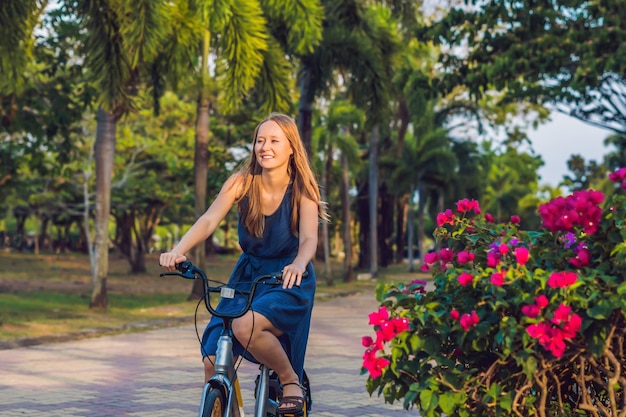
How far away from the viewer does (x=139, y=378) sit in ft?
33.8

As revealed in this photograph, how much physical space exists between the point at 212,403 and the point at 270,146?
132 centimetres

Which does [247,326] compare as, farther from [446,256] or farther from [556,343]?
[556,343]

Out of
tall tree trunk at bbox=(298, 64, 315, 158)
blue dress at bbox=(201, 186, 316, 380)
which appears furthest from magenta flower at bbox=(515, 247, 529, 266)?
tall tree trunk at bbox=(298, 64, 315, 158)

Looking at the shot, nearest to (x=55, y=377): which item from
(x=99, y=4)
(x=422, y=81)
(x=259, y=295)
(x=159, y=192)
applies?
(x=259, y=295)

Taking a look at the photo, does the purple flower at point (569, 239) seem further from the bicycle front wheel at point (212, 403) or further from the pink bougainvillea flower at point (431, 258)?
the bicycle front wheel at point (212, 403)

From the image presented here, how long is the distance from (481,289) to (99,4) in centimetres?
1410

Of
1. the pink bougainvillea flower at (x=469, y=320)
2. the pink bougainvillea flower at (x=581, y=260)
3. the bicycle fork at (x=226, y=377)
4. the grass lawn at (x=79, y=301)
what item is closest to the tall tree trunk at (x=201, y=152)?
the grass lawn at (x=79, y=301)

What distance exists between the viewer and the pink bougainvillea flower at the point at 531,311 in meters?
3.95

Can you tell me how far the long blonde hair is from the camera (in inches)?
213

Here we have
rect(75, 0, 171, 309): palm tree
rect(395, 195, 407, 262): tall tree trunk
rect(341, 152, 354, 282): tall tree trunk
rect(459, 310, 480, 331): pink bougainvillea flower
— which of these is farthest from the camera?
rect(395, 195, 407, 262): tall tree trunk

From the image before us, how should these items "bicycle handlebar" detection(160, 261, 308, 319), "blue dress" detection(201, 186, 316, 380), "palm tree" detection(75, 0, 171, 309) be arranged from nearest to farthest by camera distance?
"bicycle handlebar" detection(160, 261, 308, 319) → "blue dress" detection(201, 186, 316, 380) → "palm tree" detection(75, 0, 171, 309)

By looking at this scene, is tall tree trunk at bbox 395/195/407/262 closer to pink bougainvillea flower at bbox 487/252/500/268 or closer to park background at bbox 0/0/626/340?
park background at bbox 0/0/626/340

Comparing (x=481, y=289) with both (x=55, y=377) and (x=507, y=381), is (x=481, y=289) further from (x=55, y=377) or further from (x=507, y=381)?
(x=55, y=377)

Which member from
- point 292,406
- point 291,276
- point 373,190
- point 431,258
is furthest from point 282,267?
point 373,190
